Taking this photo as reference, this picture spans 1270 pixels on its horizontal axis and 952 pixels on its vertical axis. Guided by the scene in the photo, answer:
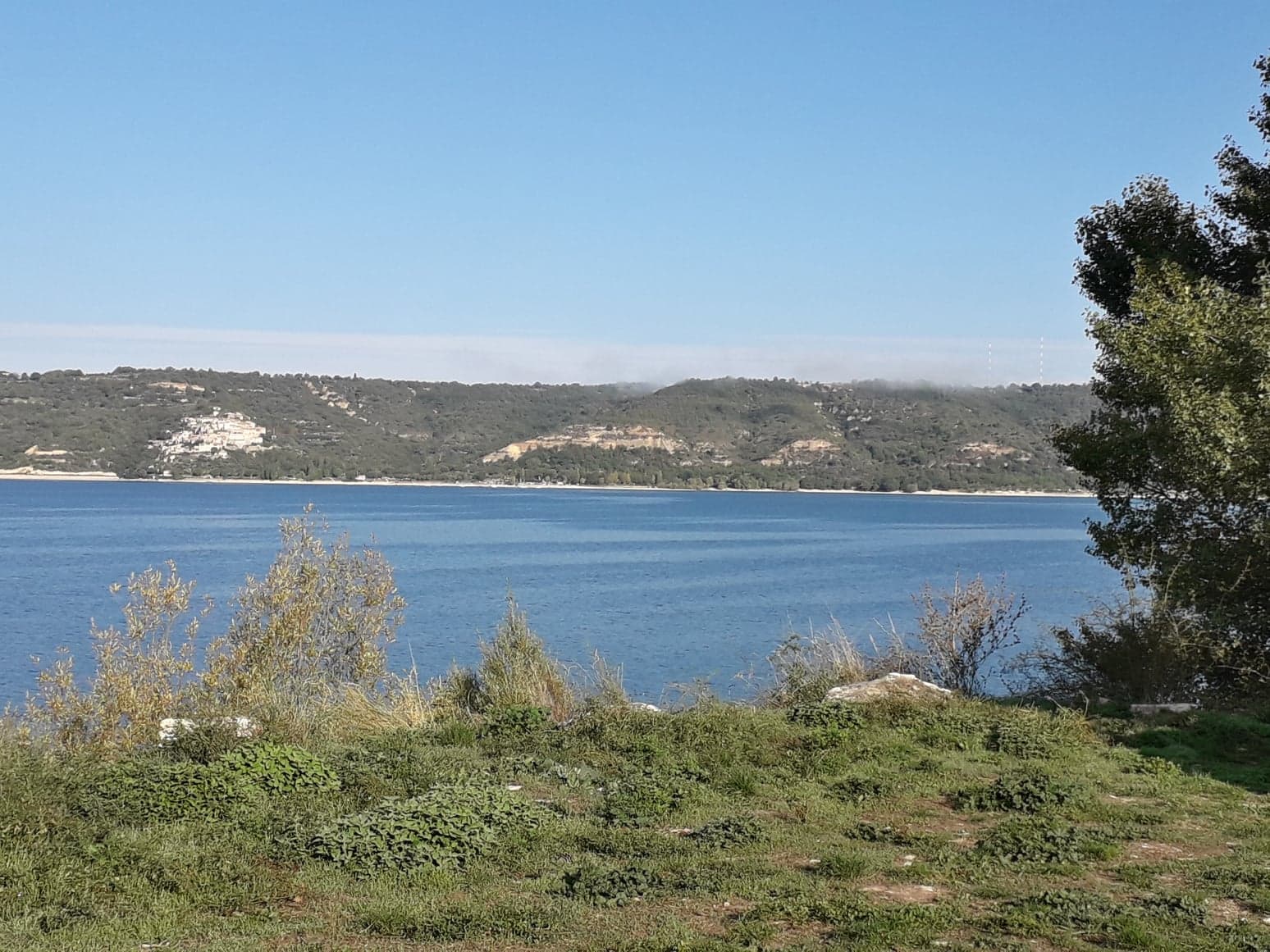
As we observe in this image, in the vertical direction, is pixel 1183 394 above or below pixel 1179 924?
above

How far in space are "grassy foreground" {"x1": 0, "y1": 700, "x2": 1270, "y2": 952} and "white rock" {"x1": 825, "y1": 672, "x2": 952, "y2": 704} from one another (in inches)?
58.6

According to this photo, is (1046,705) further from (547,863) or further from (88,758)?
(88,758)

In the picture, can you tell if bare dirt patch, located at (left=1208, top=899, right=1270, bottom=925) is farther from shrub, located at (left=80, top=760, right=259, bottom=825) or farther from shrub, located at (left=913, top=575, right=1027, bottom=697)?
shrub, located at (left=913, top=575, right=1027, bottom=697)

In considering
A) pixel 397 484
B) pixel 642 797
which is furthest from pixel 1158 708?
pixel 397 484

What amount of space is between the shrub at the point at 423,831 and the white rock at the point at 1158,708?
7.55 meters

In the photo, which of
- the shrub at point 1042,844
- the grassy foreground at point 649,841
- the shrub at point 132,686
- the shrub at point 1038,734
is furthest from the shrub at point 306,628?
the shrub at point 1042,844

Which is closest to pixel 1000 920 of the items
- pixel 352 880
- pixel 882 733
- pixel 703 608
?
pixel 352 880

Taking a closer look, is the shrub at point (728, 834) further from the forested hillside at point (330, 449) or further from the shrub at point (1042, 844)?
the forested hillside at point (330, 449)

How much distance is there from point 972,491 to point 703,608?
5363 inches

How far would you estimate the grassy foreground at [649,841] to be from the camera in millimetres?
6102

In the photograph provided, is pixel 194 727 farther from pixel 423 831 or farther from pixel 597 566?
pixel 597 566

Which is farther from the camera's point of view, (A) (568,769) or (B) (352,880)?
(A) (568,769)

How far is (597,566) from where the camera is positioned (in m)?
64.4

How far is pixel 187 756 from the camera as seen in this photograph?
9.30m
